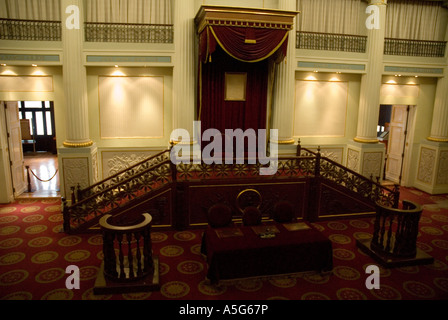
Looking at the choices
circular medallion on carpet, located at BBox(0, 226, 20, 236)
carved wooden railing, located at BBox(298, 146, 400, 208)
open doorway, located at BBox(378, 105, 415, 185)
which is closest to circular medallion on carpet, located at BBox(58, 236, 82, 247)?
circular medallion on carpet, located at BBox(0, 226, 20, 236)

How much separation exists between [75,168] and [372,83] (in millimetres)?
7051

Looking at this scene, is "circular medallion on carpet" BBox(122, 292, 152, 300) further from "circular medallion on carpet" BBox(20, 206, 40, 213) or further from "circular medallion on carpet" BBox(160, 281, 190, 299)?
"circular medallion on carpet" BBox(20, 206, 40, 213)

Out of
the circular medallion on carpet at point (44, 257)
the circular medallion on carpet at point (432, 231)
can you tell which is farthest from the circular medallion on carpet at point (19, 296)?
the circular medallion on carpet at point (432, 231)

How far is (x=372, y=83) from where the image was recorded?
8445 mm

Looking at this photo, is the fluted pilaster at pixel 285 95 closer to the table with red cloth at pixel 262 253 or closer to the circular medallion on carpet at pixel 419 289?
the table with red cloth at pixel 262 253

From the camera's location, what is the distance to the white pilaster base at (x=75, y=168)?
7.17m

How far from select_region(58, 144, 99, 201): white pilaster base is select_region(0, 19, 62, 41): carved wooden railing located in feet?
7.53

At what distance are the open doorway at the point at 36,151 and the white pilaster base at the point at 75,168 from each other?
108 centimetres

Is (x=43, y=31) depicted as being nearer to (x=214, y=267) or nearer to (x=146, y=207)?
(x=146, y=207)

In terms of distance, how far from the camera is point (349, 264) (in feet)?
16.9

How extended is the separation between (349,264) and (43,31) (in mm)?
7128

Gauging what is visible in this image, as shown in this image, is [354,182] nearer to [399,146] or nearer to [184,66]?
[399,146]
